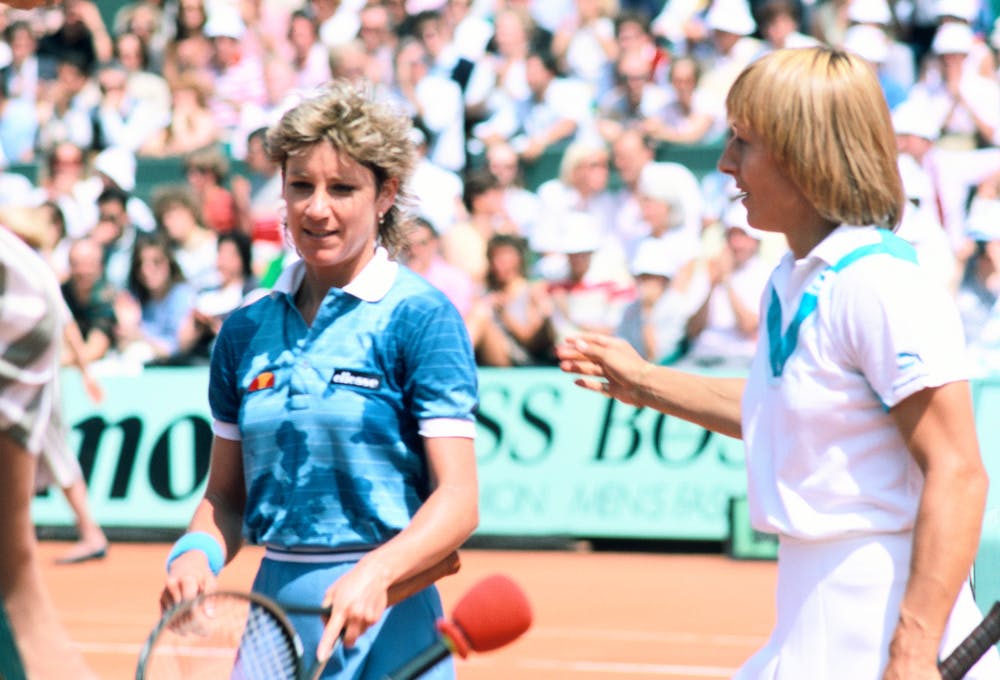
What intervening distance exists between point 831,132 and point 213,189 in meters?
12.4

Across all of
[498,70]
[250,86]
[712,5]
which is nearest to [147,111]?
[250,86]

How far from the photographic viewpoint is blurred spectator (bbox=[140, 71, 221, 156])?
16.6 m

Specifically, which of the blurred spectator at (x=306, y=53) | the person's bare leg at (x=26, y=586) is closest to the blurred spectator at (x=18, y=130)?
the blurred spectator at (x=306, y=53)

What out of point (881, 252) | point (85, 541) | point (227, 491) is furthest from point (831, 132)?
point (85, 541)

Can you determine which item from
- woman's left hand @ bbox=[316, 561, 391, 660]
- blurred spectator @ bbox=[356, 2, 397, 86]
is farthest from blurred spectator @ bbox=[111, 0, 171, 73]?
woman's left hand @ bbox=[316, 561, 391, 660]

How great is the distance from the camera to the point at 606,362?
3.62 meters

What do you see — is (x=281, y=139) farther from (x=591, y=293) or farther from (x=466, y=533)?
(x=591, y=293)

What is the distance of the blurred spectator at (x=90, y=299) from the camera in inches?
537

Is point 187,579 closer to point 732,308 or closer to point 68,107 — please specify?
point 732,308

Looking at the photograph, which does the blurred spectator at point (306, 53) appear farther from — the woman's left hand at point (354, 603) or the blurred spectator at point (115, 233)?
the woman's left hand at point (354, 603)

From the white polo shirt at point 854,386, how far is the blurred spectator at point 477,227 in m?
9.73

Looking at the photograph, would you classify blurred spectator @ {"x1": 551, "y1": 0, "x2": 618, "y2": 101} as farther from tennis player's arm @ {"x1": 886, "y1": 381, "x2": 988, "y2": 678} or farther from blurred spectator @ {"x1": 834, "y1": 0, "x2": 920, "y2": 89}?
tennis player's arm @ {"x1": 886, "y1": 381, "x2": 988, "y2": 678}

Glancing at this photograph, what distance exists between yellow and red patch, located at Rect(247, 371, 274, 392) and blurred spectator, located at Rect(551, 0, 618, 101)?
37.1 feet

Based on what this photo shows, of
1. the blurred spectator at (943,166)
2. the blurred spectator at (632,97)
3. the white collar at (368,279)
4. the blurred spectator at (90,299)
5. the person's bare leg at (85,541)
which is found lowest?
the person's bare leg at (85,541)
